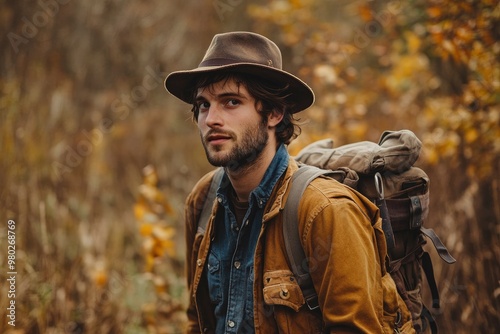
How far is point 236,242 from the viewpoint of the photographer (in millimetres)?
2488

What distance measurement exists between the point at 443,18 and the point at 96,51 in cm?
577

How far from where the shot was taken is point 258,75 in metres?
2.51

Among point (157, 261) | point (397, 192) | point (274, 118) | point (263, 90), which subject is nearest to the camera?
point (397, 192)

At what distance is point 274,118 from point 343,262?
889 mm

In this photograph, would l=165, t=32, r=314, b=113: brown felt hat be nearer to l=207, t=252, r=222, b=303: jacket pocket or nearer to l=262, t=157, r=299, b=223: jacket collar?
l=262, t=157, r=299, b=223: jacket collar

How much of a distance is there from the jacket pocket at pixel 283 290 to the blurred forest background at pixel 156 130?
1.69 metres

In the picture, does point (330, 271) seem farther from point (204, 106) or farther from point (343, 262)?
point (204, 106)

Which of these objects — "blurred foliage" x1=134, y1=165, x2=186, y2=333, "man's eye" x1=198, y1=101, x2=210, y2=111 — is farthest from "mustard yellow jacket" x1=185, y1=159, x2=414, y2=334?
"blurred foliage" x1=134, y1=165, x2=186, y2=333

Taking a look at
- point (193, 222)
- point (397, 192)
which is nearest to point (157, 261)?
point (193, 222)

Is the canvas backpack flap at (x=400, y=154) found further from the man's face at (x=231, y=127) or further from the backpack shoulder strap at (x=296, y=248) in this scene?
the man's face at (x=231, y=127)

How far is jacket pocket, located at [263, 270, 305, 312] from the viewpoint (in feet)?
7.02

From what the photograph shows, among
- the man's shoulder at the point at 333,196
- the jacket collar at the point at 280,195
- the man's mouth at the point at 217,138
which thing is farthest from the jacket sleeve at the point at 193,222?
the man's shoulder at the point at 333,196

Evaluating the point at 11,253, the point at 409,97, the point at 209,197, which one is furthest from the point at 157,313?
the point at 409,97

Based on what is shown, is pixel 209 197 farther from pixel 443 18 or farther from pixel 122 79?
pixel 122 79
